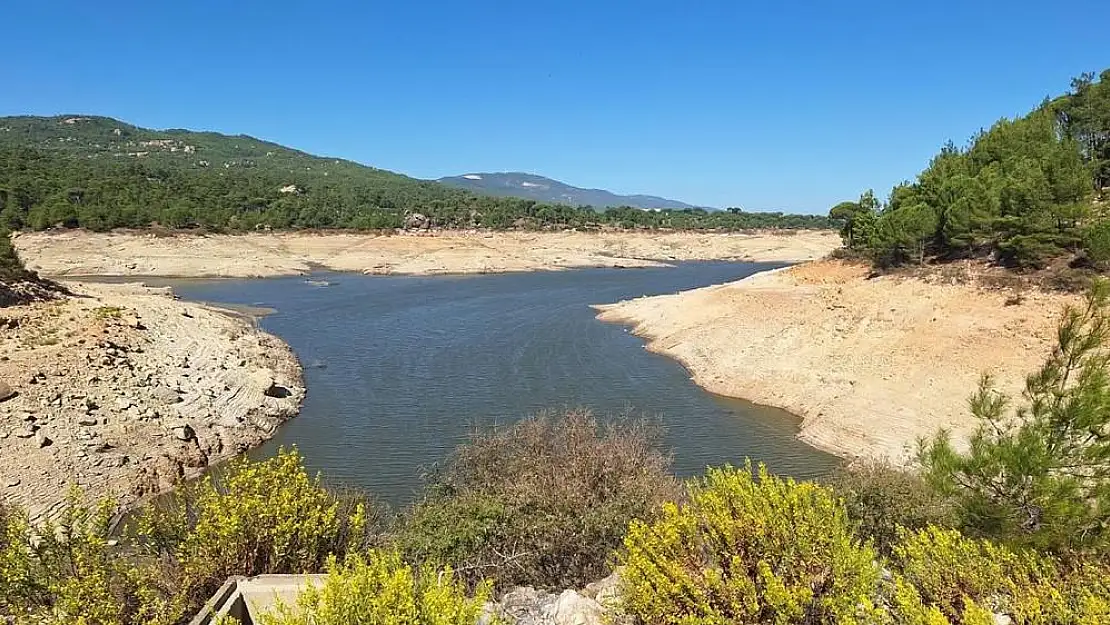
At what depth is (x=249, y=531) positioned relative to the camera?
8.62 m

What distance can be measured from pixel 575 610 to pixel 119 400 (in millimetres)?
18871

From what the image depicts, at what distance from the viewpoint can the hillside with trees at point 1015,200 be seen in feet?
97.5

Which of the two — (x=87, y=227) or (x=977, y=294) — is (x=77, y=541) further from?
(x=87, y=227)

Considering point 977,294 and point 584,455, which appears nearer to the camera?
point 584,455

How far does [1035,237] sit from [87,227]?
9239cm

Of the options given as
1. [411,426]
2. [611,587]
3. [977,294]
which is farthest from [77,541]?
[977,294]

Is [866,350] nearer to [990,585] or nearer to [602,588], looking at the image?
[602,588]

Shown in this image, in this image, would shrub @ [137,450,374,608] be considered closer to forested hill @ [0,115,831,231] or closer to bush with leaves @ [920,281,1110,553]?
bush with leaves @ [920,281,1110,553]

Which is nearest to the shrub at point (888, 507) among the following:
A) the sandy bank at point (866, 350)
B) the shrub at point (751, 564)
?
the shrub at point (751, 564)

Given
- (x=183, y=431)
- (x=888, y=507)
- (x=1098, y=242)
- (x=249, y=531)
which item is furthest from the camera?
(x=1098, y=242)

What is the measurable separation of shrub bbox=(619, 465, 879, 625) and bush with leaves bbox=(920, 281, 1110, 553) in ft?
8.56

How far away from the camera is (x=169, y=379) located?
24.3 meters

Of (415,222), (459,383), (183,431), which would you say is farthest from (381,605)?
(415,222)

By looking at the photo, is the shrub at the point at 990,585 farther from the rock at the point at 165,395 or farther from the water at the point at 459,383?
the rock at the point at 165,395
